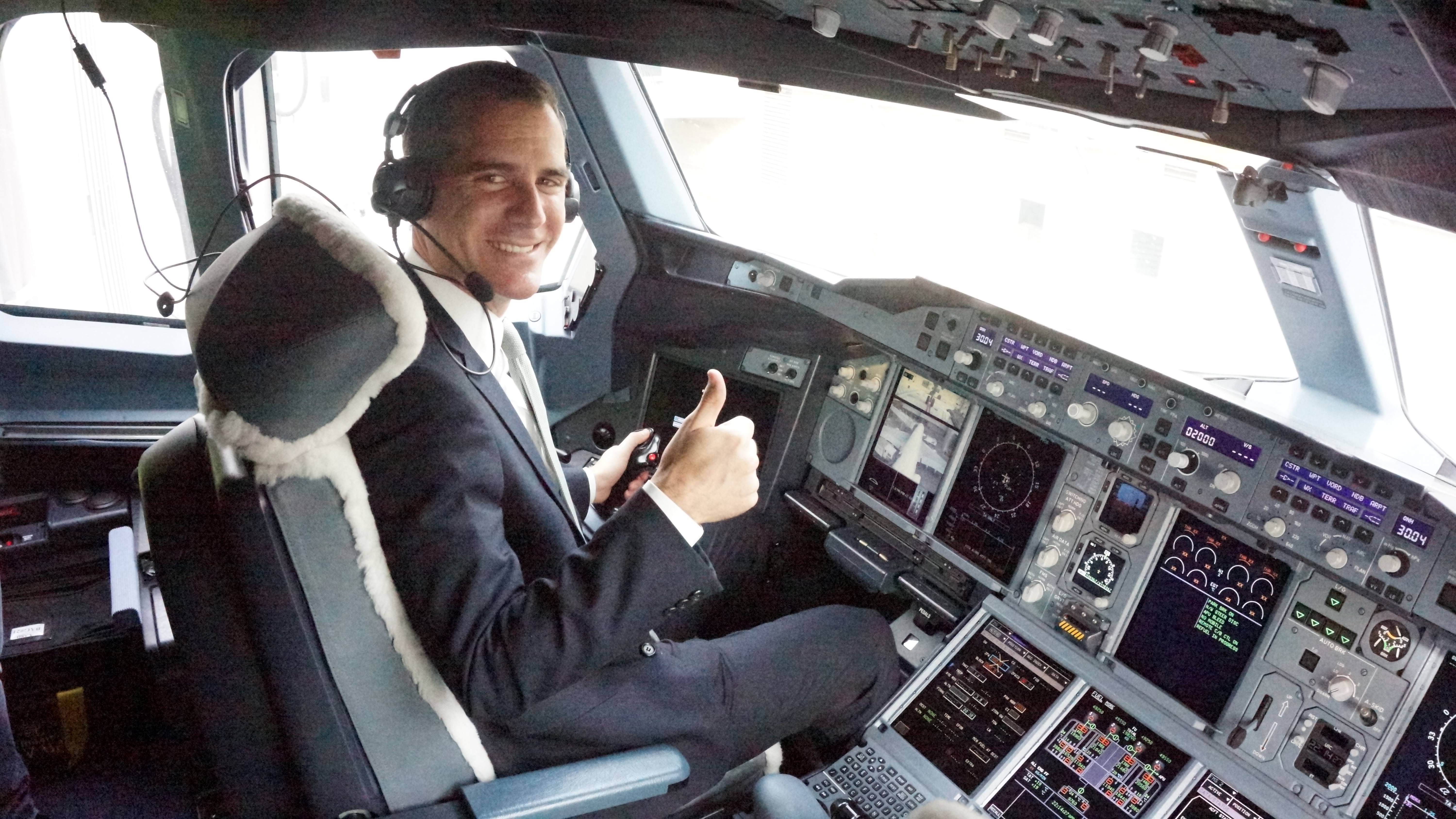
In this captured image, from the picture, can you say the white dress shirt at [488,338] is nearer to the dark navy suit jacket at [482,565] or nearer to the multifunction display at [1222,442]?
the dark navy suit jacket at [482,565]

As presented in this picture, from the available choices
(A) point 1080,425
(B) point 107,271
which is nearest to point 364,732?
(A) point 1080,425

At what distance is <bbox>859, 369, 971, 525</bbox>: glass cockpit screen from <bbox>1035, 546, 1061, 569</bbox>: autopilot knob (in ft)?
1.02

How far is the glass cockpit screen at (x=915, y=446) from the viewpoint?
2.41 m

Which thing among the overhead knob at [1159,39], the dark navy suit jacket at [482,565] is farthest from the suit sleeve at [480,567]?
the overhead knob at [1159,39]

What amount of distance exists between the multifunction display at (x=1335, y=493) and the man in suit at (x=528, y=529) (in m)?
0.91

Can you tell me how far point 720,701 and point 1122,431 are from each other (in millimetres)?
981

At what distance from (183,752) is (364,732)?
55.8 inches

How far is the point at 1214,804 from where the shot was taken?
1.85 m

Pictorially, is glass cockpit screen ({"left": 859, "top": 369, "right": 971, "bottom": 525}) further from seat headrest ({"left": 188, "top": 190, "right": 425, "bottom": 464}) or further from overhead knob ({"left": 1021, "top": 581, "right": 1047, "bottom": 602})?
seat headrest ({"left": 188, "top": 190, "right": 425, "bottom": 464})

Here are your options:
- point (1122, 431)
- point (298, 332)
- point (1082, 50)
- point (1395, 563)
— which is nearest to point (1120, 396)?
point (1122, 431)

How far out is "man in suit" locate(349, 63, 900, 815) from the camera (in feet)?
4.23

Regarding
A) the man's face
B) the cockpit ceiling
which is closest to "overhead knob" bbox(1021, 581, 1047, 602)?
the cockpit ceiling

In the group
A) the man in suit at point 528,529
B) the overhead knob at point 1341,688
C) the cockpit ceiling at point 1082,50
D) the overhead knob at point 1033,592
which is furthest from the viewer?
the overhead knob at point 1033,592

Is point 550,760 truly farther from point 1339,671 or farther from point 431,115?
point 1339,671
